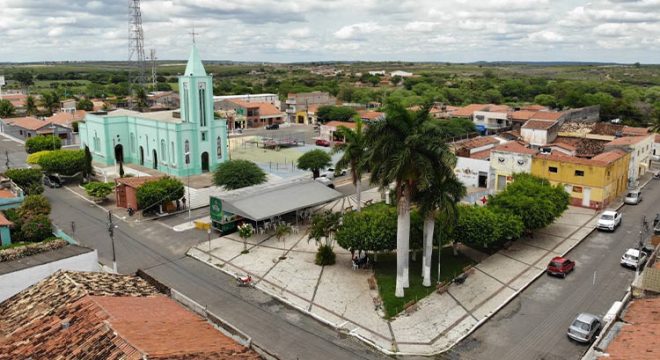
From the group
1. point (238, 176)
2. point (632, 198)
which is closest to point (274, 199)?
point (238, 176)

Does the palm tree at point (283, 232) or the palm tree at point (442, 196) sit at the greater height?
the palm tree at point (442, 196)

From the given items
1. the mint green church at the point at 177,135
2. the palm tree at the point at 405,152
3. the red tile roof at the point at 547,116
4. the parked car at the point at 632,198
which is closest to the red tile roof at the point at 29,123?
the mint green church at the point at 177,135

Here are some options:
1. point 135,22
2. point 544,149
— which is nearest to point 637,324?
point 544,149

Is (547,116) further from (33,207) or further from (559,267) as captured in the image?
(33,207)

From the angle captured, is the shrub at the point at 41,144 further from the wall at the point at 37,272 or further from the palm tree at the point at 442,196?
the palm tree at the point at 442,196

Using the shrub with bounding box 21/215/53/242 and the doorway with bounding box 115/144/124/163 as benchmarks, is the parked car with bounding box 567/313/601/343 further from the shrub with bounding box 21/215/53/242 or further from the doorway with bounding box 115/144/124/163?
the doorway with bounding box 115/144/124/163

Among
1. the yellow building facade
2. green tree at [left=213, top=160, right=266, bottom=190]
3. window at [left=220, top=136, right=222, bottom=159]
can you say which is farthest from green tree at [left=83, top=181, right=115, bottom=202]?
the yellow building facade

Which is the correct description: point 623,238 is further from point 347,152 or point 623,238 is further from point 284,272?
point 284,272
